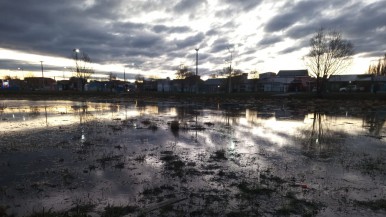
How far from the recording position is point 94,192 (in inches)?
264

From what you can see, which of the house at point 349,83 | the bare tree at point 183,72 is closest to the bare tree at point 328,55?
the house at point 349,83

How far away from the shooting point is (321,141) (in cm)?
1362

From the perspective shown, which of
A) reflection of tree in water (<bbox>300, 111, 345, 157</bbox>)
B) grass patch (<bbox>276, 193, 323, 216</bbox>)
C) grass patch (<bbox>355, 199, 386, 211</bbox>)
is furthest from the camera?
reflection of tree in water (<bbox>300, 111, 345, 157</bbox>)

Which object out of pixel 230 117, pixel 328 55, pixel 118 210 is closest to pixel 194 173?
pixel 118 210

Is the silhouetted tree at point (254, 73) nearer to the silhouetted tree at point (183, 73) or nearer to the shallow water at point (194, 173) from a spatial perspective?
the silhouetted tree at point (183, 73)

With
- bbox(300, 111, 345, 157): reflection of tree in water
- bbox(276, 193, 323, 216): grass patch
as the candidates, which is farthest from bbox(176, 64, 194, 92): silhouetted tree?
bbox(276, 193, 323, 216): grass patch

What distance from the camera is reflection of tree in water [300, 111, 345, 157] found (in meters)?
11.4

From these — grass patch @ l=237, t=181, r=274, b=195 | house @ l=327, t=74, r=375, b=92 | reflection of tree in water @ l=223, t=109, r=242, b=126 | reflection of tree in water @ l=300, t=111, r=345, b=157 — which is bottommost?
grass patch @ l=237, t=181, r=274, b=195

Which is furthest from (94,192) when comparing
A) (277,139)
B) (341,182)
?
(277,139)

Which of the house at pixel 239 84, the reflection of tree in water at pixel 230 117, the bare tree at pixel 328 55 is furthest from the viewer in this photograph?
the house at pixel 239 84

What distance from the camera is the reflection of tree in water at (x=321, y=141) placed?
11.4 metres

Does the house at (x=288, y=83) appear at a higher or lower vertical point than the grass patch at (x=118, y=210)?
higher

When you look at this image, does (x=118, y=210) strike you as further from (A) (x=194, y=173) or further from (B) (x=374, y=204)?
(B) (x=374, y=204)

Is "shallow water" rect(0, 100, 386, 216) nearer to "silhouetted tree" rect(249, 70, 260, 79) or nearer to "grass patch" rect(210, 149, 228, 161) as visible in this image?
"grass patch" rect(210, 149, 228, 161)
